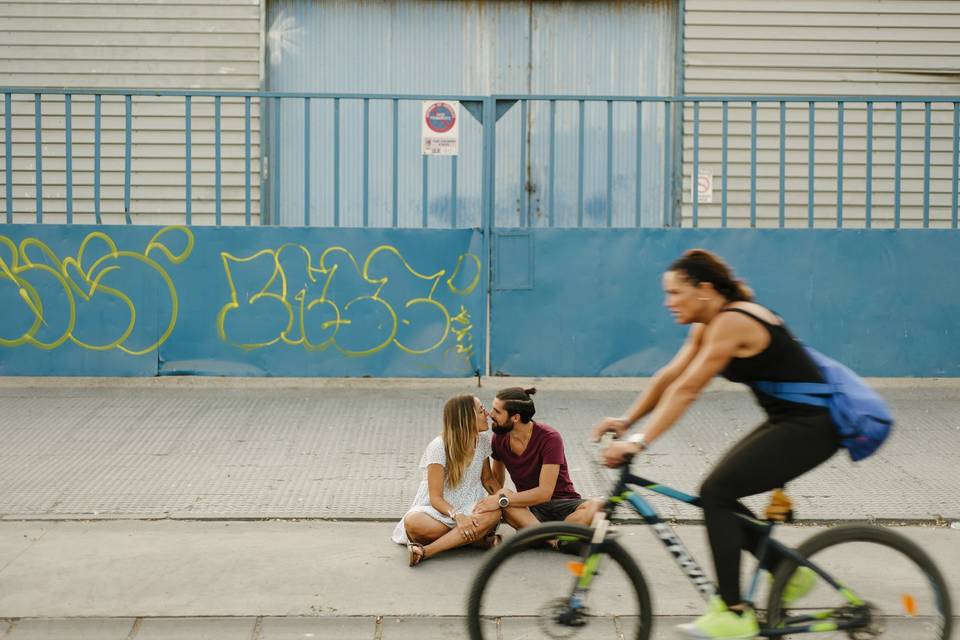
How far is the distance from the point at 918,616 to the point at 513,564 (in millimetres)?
1452

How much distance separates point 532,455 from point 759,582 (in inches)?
67.7

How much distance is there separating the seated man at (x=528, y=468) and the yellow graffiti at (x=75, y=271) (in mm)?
4633

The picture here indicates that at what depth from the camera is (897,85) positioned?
11.2 m

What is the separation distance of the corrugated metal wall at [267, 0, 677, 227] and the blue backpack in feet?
23.4

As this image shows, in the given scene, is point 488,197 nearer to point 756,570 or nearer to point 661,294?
point 661,294

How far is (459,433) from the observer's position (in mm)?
5504

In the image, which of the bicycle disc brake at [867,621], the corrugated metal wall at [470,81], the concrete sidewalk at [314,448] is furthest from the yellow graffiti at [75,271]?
the bicycle disc brake at [867,621]

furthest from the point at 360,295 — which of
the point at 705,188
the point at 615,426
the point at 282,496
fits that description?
the point at 615,426

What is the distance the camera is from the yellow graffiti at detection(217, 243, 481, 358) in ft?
30.4

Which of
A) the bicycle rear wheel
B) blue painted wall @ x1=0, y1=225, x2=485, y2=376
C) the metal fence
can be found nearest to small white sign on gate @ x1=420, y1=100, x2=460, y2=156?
blue painted wall @ x1=0, y1=225, x2=485, y2=376

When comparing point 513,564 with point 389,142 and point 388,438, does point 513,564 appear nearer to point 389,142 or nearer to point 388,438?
point 388,438

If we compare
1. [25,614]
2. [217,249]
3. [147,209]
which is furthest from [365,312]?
[25,614]

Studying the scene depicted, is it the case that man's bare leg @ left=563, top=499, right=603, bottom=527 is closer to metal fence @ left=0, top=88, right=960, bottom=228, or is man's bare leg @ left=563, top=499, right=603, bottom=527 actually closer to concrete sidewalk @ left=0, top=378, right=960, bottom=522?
concrete sidewalk @ left=0, top=378, right=960, bottom=522

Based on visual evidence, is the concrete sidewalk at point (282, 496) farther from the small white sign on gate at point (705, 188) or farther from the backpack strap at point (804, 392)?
the small white sign on gate at point (705, 188)
